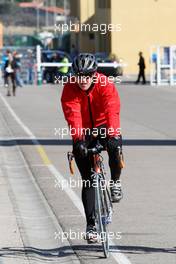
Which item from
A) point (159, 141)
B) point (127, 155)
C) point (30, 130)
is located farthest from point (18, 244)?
point (30, 130)

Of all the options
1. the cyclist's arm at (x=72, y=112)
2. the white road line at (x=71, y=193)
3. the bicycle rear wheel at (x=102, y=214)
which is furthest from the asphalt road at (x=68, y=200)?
the cyclist's arm at (x=72, y=112)

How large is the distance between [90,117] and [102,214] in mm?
896

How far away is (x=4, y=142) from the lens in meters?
20.6

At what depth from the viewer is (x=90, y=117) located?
9.16 metres

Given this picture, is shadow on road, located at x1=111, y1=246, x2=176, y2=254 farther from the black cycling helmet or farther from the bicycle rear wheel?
the black cycling helmet

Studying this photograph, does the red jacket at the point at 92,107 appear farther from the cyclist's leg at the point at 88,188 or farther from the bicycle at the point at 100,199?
the cyclist's leg at the point at 88,188

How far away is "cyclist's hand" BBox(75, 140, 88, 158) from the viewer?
8.86 meters

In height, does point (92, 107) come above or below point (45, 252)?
above

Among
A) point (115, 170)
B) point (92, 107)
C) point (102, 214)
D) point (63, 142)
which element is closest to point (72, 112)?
point (92, 107)

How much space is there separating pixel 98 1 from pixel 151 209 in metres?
60.3

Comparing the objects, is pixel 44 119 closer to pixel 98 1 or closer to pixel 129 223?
pixel 129 223

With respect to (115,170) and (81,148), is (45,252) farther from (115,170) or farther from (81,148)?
(81,148)

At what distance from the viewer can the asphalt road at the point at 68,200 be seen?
934cm

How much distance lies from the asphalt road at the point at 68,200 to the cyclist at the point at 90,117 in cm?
54
